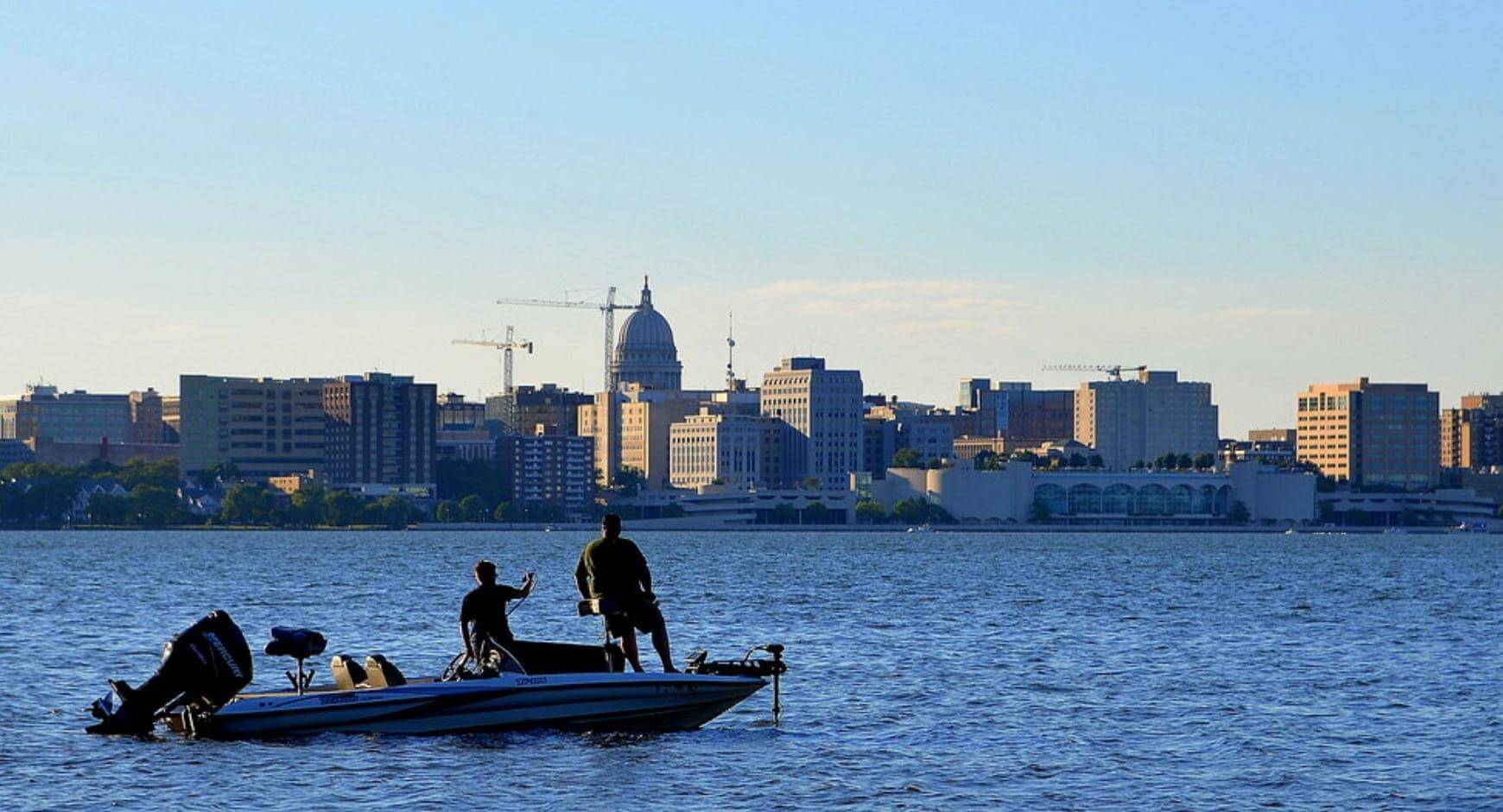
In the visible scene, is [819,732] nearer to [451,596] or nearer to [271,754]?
[271,754]

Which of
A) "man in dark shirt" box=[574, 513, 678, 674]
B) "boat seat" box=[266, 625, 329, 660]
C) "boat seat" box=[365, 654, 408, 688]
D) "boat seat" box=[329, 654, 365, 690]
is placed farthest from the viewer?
"boat seat" box=[329, 654, 365, 690]

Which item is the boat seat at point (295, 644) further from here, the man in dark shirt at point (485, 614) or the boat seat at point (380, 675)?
the man in dark shirt at point (485, 614)

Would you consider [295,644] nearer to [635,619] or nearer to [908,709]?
[635,619]

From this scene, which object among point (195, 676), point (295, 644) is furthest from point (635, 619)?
point (195, 676)

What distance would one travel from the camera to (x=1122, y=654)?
5984 cm

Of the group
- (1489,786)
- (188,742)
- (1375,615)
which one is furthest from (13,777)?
(1375,615)

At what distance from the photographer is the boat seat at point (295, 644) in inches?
1578

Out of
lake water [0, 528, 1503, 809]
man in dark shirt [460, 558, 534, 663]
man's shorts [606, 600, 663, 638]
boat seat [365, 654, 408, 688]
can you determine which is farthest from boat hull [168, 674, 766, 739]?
man's shorts [606, 600, 663, 638]

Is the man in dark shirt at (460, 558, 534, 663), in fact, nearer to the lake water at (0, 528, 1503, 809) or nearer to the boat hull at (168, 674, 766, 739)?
the boat hull at (168, 674, 766, 739)

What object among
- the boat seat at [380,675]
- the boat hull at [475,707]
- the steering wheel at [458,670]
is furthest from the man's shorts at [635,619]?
the boat seat at [380,675]

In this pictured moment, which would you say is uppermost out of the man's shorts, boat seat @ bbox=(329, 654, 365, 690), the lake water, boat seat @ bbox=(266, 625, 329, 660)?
the man's shorts

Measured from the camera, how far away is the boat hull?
4012cm

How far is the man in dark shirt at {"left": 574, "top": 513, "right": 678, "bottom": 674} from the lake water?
1679 mm

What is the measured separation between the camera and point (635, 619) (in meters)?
40.3
